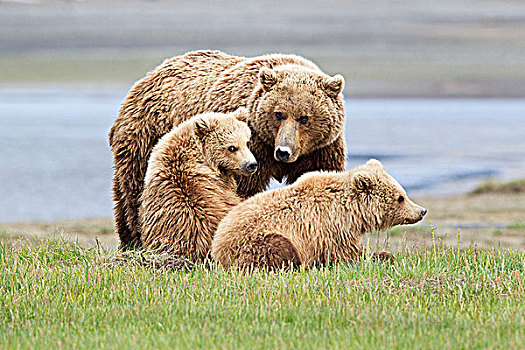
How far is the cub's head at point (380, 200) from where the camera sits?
6.82 meters

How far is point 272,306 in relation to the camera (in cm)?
542

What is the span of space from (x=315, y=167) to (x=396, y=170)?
75.9 feet

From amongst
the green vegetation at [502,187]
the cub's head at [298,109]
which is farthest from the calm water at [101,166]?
the cub's head at [298,109]

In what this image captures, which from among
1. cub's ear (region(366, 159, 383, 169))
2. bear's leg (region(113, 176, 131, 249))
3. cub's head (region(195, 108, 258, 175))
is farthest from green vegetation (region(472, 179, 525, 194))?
cub's head (region(195, 108, 258, 175))

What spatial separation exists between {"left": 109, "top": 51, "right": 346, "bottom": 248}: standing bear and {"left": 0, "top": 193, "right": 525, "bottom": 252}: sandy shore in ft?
9.22

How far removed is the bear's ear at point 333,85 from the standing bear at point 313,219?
2.94ft

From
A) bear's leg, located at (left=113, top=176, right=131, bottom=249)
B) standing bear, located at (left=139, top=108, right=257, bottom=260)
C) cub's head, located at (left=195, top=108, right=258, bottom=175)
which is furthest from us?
bear's leg, located at (left=113, top=176, right=131, bottom=249)

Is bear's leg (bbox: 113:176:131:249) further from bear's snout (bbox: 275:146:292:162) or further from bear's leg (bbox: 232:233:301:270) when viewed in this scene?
bear's leg (bbox: 232:233:301:270)

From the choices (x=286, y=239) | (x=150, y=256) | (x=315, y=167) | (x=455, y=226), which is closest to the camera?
(x=286, y=239)

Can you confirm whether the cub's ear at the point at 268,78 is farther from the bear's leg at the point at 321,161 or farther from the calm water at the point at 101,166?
the calm water at the point at 101,166

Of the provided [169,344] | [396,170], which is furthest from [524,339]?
[396,170]

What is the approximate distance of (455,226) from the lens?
1548 centimetres

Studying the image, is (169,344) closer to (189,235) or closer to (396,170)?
(189,235)

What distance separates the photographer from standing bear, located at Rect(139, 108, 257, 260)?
7.04 m
